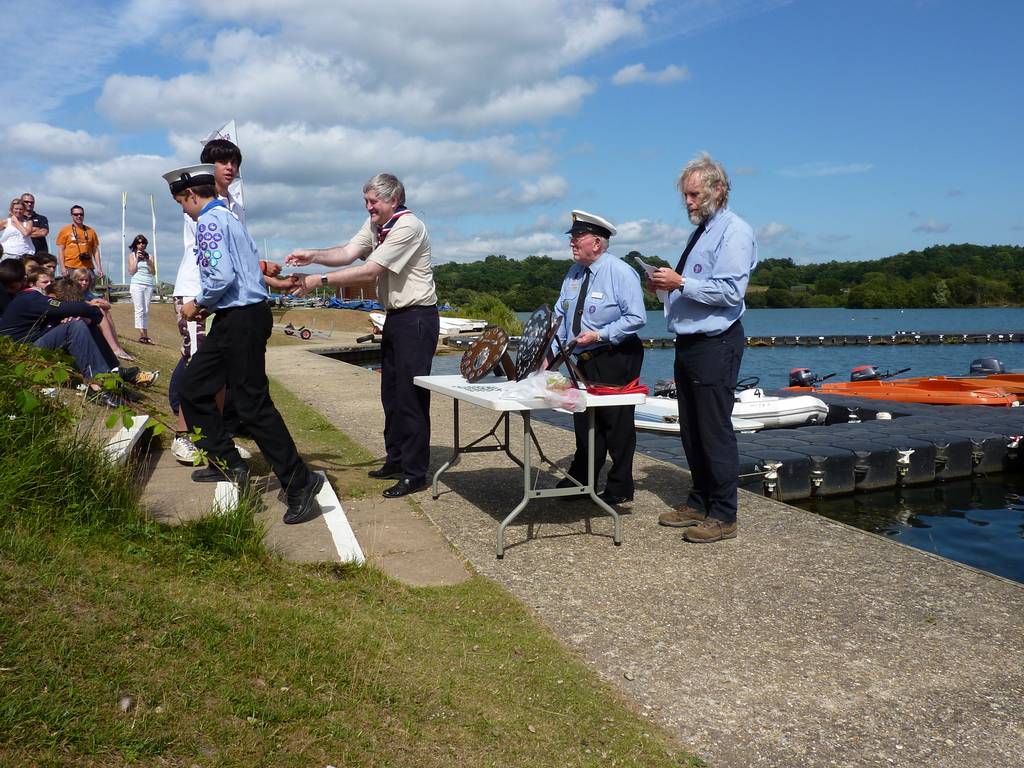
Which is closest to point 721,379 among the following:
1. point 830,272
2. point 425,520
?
point 425,520

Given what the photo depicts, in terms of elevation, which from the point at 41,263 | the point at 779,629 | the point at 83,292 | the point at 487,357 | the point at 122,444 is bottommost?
the point at 779,629

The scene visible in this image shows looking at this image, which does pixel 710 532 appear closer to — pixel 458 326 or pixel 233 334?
pixel 233 334

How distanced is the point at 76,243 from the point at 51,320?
245 inches

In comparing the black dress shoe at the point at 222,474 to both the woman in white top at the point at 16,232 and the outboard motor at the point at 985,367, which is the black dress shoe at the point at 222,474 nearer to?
the woman in white top at the point at 16,232

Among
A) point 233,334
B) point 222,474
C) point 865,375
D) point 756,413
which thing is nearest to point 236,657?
point 233,334

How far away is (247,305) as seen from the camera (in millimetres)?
5047

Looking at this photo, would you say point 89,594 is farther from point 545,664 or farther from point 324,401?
point 324,401

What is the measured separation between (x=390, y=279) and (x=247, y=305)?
138 cm

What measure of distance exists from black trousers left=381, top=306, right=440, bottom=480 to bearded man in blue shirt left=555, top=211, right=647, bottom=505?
112cm

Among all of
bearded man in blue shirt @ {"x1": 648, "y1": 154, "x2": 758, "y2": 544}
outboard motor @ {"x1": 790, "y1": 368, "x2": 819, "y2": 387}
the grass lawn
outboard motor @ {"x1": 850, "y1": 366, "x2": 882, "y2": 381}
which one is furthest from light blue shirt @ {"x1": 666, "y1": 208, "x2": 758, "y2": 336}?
outboard motor @ {"x1": 850, "y1": 366, "x2": 882, "y2": 381}

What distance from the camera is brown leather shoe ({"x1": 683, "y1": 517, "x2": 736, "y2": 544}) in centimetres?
511

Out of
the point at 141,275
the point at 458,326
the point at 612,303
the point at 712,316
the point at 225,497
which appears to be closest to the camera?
the point at 225,497

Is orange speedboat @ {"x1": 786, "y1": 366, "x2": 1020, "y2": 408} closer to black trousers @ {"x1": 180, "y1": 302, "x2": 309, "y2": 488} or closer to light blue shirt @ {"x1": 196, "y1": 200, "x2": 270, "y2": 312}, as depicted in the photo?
black trousers @ {"x1": 180, "y1": 302, "x2": 309, "y2": 488}

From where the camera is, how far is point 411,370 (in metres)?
6.19
